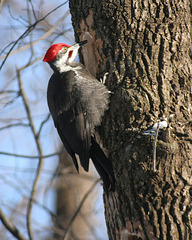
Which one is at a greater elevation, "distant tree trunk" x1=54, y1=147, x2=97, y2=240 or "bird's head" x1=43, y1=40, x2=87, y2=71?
"bird's head" x1=43, y1=40, x2=87, y2=71

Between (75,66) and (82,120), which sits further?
(75,66)

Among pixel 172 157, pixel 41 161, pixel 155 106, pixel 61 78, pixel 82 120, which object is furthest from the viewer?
pixel 41 161

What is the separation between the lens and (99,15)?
2.80 metres

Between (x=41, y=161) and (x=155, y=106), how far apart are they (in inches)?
73.3

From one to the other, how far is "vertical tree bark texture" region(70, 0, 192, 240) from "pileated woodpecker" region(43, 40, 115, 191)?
0.45 ft

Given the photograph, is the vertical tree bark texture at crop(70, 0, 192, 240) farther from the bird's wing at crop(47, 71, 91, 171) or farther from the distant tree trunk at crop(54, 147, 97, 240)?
the distant tree trunk at crop(54, 147, 97, 240)

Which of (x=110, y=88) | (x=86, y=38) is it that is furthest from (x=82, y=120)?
(x=86, y=38)

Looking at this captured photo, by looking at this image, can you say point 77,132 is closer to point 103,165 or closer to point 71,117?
point 71,117

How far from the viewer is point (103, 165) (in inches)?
101

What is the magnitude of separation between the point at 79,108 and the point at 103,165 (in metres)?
0.70

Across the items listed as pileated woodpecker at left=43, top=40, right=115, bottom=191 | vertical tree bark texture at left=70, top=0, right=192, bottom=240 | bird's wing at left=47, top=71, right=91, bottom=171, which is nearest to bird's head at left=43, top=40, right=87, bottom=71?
pileated woodpecker at left=43, top=40, right=115, bottom=191

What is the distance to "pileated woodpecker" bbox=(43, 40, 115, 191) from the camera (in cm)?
281

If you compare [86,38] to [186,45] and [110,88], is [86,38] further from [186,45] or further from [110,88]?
[186,45]

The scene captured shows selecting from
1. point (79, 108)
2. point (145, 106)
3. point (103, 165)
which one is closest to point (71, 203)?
point (79, 108)
